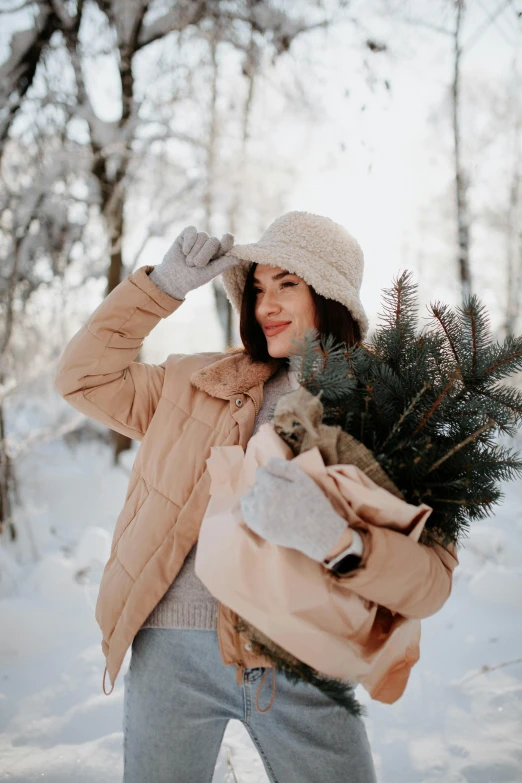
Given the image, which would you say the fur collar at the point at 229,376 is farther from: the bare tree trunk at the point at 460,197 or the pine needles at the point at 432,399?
the bare tree trunk at the point at 460,197

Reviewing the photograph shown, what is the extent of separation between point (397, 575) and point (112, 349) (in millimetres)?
1022

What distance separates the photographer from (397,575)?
0.94m

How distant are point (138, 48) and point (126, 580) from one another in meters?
5.25

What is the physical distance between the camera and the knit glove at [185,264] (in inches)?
57.9

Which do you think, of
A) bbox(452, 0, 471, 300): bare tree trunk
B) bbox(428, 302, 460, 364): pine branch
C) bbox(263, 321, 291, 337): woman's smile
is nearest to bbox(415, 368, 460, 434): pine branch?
bbox(428, 302, 460, 364): pine branch

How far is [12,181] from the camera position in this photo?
4.39m

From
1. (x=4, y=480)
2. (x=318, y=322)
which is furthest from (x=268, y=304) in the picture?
(x=4, y=480)

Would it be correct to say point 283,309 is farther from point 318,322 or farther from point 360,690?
point 360,690

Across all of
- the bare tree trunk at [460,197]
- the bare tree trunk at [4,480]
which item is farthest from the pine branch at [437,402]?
the bare tree trunk at [460,197]

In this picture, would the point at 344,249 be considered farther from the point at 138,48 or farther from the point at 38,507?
the point at 38,507

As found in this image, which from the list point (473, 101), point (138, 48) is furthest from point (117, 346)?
point (473, 101)

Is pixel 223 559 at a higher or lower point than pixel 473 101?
lower

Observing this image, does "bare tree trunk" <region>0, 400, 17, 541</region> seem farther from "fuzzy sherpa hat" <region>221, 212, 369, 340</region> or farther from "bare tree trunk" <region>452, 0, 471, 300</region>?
"bare tree trunk" <region>452, 0, 471, 300</region>

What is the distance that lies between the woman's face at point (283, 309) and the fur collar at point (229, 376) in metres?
0.09
